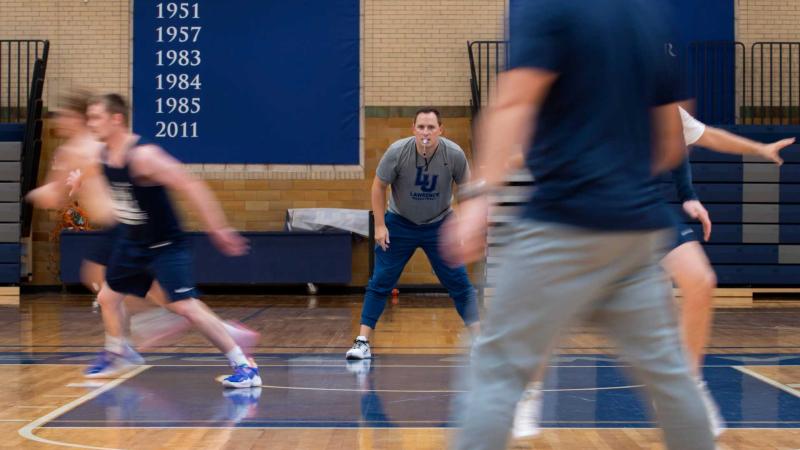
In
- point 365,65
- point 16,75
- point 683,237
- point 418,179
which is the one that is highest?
point 365,65

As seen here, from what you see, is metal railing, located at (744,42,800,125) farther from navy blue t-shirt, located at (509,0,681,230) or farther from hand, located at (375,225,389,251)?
navy blue t-shirt, located at (509,0,681,230)

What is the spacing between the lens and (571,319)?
2.64 m

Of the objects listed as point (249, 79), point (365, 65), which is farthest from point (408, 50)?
point (249, 79)

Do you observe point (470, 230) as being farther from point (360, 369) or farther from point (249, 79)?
point (249, 79)

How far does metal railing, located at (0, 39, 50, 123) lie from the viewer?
51.2 feet

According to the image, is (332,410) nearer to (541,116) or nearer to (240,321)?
(541,116)

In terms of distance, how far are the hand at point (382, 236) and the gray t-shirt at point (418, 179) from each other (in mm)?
226

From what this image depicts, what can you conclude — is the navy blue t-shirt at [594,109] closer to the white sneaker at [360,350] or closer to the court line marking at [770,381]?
the court line marking at [770,381]

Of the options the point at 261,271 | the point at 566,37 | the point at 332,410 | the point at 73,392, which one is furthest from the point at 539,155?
the point at 261,271

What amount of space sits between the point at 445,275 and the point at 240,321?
14.4 feet

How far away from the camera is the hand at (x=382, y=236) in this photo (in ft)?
23.8

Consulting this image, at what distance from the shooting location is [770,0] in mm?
15797

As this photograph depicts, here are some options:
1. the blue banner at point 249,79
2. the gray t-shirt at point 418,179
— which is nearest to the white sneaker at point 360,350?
the gray t-shirt at point 418,179

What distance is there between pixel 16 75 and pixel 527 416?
42.1 feet
